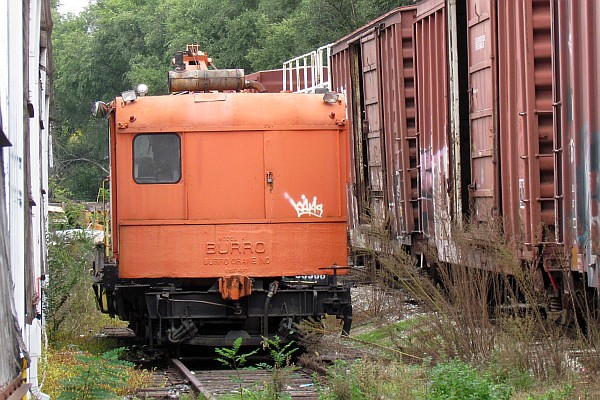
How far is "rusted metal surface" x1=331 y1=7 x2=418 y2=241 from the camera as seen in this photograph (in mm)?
16797

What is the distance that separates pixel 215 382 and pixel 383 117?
856 centimetres

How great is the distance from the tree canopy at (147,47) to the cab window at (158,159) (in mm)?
30786

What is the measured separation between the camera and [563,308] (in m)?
10.7

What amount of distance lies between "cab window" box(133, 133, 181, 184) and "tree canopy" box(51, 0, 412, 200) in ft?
101

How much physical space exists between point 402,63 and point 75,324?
6372 millimetres

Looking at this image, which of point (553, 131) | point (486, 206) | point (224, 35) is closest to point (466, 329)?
point (553, 131)

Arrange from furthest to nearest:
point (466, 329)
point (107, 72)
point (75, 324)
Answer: point (107, 72), point (75, 324), point (466, 329)

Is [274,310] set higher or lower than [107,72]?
lower

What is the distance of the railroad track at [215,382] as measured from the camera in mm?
9453

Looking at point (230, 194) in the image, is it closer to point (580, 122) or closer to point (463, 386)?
point (580, 122)

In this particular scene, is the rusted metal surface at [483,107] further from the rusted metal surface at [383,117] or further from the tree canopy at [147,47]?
the tree canopy at [147,47]

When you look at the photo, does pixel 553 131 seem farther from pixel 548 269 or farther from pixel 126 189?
pixel 126 189

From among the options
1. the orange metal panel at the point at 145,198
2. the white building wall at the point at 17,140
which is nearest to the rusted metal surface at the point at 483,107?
the orange metal panel at the point at 145,198

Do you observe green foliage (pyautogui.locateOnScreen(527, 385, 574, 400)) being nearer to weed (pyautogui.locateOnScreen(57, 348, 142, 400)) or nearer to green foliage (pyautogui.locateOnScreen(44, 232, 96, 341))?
weed (pyautogui.locateOnScreen(57, 348, 142, 400))
